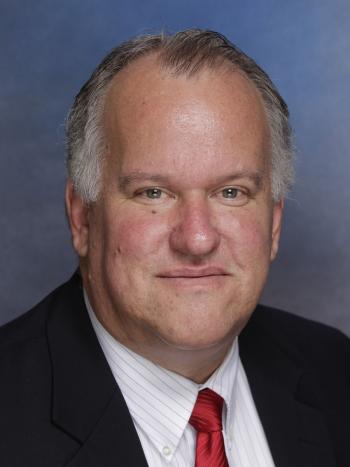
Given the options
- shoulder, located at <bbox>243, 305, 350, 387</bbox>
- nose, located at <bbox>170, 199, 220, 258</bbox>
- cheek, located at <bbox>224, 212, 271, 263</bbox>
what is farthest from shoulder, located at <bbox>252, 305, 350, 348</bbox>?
nose, located at <bbox>170, 199, 220, 258</bbox>

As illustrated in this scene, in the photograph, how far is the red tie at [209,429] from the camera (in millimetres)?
3934

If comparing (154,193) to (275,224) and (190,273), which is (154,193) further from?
(275,224)

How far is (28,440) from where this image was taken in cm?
368

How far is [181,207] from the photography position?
12.4 feet

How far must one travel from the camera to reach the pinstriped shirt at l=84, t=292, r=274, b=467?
3896 millimetres

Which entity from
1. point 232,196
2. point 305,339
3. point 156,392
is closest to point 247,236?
point 232,196

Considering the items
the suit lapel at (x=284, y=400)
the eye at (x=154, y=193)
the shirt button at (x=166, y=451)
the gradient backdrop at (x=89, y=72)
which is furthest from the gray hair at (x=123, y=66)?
the gradient backdrop at (x=89, y=72)

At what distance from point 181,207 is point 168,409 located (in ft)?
2.46

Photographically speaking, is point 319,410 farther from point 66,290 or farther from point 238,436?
point 66,290

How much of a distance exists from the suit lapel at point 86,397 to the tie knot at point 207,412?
0.29m

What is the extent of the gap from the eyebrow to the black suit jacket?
0.57m

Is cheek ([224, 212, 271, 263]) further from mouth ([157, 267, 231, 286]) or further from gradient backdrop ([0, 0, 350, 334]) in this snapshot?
gradient backdrop ([0, 0, 350, 334])

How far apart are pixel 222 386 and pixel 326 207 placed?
2.05 metres

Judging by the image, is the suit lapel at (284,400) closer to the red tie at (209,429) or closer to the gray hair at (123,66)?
the red tie at (209,429)
